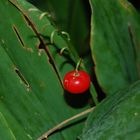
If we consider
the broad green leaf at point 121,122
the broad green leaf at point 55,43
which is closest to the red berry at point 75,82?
the broad green leaf at point 55,43

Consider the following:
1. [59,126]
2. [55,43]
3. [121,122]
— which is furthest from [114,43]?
[121,122]

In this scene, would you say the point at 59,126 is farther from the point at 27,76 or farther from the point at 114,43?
the point at 114,43

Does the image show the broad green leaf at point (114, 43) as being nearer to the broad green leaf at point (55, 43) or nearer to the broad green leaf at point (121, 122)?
the broad green leaf at point (55, 43)

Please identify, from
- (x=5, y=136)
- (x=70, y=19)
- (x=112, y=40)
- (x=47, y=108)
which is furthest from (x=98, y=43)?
(x=70, y=19)

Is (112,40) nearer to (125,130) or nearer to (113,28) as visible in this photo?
(113,28)

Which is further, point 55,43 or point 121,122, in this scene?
point 55,43

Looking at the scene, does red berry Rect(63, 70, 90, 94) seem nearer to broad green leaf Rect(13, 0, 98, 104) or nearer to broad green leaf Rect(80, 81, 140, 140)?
broad green leaf Rect(13, 0, 98, 104)

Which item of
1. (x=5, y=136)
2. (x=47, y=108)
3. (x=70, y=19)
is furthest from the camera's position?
(x=70, y=19)

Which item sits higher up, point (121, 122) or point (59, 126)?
point (121, 122)
